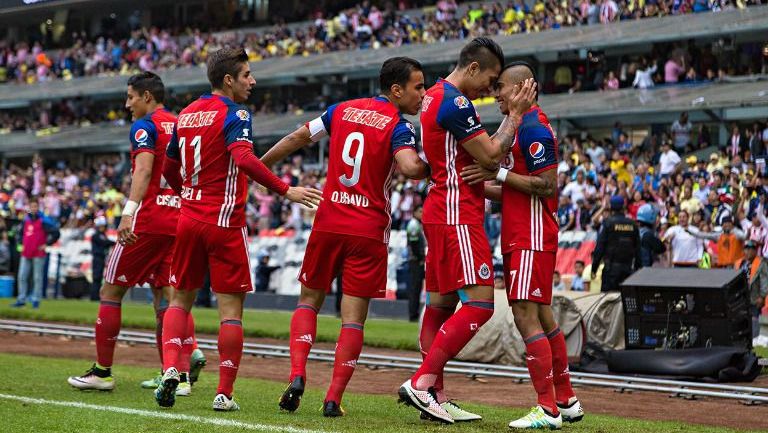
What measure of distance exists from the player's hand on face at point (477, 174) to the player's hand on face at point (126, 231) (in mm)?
2892

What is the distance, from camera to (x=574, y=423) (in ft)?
27.0

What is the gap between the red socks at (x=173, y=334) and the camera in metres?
8.35

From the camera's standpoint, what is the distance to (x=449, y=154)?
26.2ft

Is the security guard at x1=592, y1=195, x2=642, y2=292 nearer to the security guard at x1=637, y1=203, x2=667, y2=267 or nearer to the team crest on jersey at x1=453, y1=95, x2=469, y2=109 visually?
the security guard at x1=637, y1=203, x2=667, y2=267

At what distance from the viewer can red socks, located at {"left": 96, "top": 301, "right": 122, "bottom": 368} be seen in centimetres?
988

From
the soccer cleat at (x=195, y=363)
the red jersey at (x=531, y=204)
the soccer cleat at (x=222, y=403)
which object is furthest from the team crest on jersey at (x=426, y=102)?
the soccer cleat at (x=195, y=363)

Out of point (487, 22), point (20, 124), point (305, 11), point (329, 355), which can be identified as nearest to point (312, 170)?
point (487, 22)

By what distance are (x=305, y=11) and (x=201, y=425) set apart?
44034 mm

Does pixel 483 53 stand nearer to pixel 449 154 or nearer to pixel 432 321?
pixel 449 154

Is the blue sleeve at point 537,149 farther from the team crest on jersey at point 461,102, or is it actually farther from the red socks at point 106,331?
the red socks at point 106,331

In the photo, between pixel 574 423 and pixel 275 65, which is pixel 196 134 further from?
pixel 275 65

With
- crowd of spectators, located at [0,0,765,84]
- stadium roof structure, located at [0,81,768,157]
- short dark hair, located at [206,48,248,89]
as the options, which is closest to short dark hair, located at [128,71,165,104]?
short dark hair, located at [206,48,248,89]

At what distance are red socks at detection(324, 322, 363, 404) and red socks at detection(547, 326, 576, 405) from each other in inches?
52.8

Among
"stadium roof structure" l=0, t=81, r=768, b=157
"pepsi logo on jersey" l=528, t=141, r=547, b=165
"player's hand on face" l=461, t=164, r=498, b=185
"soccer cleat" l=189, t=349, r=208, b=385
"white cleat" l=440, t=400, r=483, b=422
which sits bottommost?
"soccer cleat" l=189, t=349, r=208, b=385
